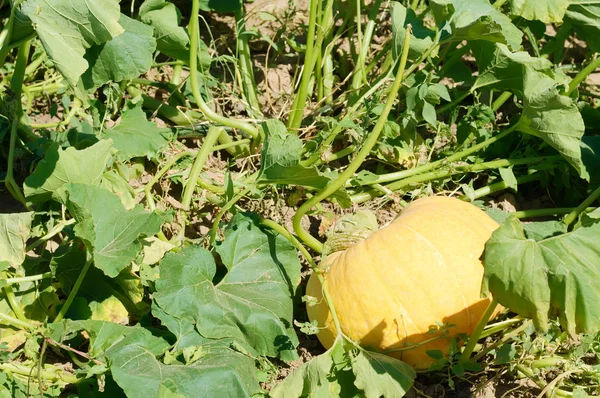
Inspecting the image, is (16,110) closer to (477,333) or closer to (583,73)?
(477,333)

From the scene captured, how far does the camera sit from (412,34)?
3.00 meters

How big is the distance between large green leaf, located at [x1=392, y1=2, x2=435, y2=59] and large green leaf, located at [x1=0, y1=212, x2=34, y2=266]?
4.43ft

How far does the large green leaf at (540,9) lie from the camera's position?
289 cm

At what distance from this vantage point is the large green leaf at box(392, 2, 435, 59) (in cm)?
285

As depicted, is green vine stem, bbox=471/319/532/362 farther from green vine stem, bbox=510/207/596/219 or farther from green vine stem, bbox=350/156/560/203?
green vine stem, bbox=350/156/560/203

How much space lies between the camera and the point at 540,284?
1926mm

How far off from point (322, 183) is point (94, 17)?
33.1 inches

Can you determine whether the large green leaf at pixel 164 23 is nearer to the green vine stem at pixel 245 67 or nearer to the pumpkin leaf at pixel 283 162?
the green vine stem at pixel 245 67

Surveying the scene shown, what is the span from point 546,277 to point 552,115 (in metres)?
0.94

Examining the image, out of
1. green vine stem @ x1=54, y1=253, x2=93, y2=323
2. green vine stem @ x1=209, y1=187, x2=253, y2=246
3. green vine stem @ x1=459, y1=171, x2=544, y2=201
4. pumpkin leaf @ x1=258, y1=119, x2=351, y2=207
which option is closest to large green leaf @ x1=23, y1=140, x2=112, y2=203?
green vine stem @ x1=54, y1=253, x2=93, y2=323

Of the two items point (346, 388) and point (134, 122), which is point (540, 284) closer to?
point (346, 388)

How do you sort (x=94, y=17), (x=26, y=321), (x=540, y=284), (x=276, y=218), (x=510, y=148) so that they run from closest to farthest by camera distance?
(x=540, y=284) → (x=94, y=17) → (x=26, y=321) → (x=276, y=218) → (x=510, y=148)

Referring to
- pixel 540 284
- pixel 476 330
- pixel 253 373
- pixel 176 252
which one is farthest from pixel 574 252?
pixel 176 252

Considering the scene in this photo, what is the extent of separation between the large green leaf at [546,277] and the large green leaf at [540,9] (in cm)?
115
